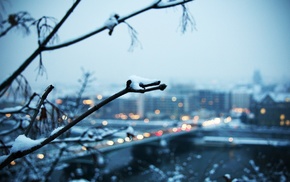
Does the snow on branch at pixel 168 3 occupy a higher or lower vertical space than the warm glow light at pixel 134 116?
higher

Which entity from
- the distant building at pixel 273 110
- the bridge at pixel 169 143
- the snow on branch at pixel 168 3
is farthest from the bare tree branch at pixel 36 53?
Answer: the distant building at pixel 273 110

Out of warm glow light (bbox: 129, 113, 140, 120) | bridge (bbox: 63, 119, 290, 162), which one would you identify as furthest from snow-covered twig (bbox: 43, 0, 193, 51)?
warm glow light (bbox: 129, 113, 140, 120)

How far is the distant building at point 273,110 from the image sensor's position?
105 ft

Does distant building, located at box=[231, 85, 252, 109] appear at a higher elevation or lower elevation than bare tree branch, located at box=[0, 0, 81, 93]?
lower

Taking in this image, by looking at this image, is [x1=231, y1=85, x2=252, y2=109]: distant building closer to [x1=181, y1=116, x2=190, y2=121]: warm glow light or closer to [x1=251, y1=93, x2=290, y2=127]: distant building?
[x1=181, y1=116, x2=190, y2=121]: warm glow light

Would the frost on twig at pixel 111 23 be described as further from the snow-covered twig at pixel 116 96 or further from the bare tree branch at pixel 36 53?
the snow-covered twig at pixel 116 96

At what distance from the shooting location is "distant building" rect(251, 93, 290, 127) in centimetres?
3206

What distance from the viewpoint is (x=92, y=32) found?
5.99ft

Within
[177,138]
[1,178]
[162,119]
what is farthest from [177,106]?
[1,178]

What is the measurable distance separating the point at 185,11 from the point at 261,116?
35746 mm

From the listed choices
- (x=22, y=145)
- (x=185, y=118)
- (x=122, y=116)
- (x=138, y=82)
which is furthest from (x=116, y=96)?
(x=185, y=118)

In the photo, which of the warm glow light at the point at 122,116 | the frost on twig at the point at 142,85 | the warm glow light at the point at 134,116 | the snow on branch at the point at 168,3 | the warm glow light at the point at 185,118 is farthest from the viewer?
the warm glow light at the point at 185,118

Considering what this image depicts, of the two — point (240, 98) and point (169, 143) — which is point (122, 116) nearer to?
point (169, 143)

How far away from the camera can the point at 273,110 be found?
3325 cm
